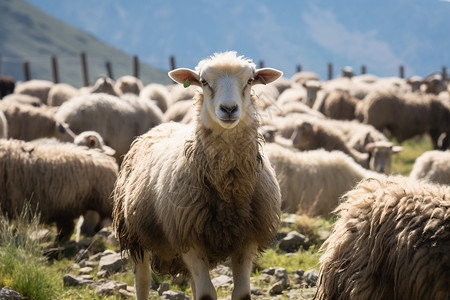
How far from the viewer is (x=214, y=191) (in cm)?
423

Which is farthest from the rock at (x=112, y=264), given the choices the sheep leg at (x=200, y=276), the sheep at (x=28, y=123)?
the sheep at (x=28, y=123)

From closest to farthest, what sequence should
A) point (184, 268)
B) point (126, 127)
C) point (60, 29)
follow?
point (184, 268) → point (126, 127) → point (60, 29)

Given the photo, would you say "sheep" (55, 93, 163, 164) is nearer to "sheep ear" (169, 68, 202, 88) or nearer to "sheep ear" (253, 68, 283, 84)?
"sheep ear" (169, 68, 202, 88)

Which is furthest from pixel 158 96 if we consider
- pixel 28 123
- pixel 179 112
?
pixel 28 123

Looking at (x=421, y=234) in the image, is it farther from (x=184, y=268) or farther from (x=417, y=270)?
(x=184, y=268)

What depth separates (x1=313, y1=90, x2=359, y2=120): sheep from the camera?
17.6 m

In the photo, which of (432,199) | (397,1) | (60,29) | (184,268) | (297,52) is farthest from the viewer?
(297,52)

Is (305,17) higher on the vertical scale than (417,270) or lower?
higher

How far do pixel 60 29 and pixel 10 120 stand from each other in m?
126

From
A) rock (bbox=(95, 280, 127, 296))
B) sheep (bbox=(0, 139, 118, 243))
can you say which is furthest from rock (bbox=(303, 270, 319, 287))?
sheep (bbox=(0, 139, 118, 243))

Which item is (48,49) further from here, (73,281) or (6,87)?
(73,281)

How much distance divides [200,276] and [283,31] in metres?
166

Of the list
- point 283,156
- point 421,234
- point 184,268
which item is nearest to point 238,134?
point 184,268

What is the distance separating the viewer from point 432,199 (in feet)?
11.1
